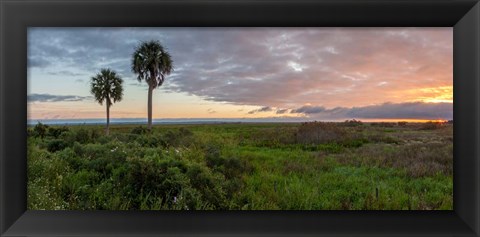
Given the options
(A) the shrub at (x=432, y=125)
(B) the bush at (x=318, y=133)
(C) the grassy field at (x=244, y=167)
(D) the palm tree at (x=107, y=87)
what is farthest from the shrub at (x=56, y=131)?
(A) the shrub at (x=432, y=125)

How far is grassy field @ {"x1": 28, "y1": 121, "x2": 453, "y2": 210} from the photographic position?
6.15 feet

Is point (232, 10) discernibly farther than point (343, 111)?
No

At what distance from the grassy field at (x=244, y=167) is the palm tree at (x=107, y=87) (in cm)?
18

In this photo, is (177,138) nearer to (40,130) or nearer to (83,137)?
(83,137)

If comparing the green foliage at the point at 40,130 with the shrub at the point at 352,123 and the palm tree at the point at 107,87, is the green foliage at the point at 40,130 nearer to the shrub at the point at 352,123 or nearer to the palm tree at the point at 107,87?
the palm tree at the point at 107,87

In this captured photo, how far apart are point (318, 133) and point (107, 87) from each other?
4.23 feet

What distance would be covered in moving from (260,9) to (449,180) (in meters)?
1.42

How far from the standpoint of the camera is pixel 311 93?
2166 millimetres

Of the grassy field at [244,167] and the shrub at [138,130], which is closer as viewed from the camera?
the grassy field at [244,167]

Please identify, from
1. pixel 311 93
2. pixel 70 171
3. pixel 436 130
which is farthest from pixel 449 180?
pixel 70 171

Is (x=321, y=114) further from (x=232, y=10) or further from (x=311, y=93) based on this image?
(x=232, y=10)

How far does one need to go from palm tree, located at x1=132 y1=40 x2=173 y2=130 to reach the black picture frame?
22.3 inches

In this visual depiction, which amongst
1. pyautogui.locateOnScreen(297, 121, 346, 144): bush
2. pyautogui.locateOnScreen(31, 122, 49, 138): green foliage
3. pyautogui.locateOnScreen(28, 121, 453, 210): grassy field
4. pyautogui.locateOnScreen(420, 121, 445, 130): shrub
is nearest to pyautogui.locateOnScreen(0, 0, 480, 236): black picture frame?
pyautogui.locateOnScreen(28, 121, 453, 210): grassy field

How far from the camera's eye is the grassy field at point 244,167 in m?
1.87
